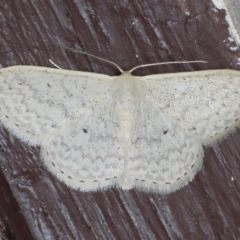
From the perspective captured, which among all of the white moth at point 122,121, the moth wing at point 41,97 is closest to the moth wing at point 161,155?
the white moth at point 122,121

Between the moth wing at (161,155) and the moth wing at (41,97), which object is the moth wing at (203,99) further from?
the moth wing at (41,97)

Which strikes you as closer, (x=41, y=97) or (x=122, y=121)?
(x=41, y=97)

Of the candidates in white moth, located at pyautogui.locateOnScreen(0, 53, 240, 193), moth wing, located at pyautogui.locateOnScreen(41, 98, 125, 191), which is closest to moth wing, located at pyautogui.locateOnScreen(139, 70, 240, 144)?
white moth, located at pyautogui.locateOnScreen(0, 53, 240, 193)

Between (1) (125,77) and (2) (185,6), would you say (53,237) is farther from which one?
(2) (185,6)

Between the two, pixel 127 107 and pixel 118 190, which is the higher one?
pixel 127 107

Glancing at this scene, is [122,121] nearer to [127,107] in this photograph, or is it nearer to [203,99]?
[127,107]

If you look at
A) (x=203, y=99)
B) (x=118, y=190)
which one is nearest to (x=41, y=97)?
(x=118, y=190)

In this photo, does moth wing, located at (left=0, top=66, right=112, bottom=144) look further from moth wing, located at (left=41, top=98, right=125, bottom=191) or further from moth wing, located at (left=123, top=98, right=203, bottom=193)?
moth wing, located at (left=123, top=98, right=203, bottom=193)
